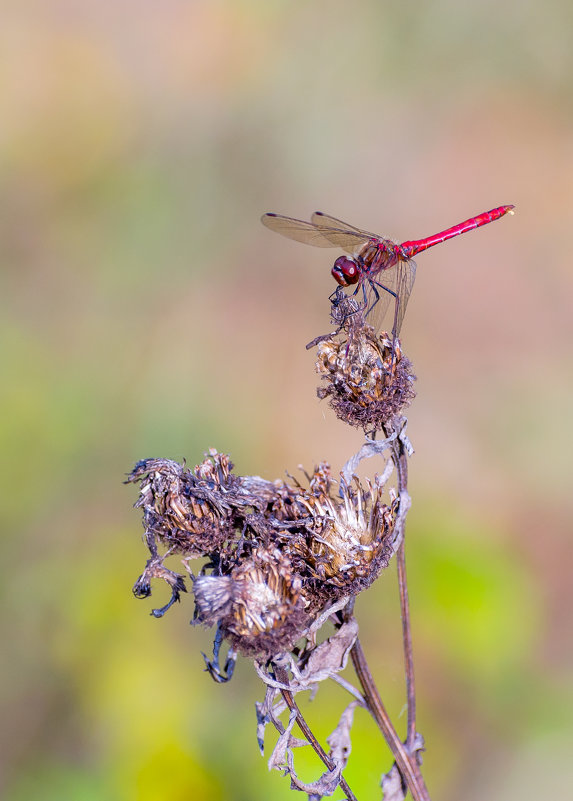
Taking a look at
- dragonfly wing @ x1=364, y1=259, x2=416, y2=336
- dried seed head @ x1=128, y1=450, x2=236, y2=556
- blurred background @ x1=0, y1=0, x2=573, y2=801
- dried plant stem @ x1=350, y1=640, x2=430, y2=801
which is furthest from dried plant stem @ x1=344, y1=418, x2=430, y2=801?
dragonfly wing @ x1=364, y1=259, x2=416, y2=336

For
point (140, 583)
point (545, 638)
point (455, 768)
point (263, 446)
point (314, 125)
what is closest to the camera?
point (140, 583)

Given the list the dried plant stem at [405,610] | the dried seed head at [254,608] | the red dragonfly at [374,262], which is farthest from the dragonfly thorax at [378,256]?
the dried seed head at [254,608]

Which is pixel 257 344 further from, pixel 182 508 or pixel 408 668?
pixel 408 668

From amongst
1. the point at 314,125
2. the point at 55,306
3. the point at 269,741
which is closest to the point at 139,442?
the point at 55,306

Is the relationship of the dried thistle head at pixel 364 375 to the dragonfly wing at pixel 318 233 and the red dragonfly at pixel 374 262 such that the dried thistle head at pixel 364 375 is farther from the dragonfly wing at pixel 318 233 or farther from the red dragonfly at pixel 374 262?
the dragonfly wing at pixel 318 233

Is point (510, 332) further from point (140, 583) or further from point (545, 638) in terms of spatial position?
point (140, 583)

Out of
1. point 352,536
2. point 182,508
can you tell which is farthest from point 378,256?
point 182,508
